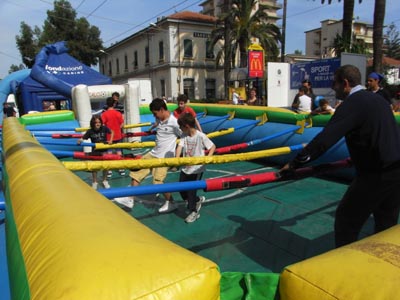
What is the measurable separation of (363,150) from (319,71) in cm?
1315

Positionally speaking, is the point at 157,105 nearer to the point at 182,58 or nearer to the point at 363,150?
the point at 363,150

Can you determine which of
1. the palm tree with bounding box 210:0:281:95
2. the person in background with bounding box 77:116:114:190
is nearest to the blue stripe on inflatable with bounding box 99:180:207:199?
the person in background with bounding box 77:116:114:190

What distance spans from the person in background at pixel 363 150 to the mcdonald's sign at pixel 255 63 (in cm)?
1803

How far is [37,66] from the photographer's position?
15.5 metres

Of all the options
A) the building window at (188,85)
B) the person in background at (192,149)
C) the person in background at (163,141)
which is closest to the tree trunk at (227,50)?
the building window at (188,85)

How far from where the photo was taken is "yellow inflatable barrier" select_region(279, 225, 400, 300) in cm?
93

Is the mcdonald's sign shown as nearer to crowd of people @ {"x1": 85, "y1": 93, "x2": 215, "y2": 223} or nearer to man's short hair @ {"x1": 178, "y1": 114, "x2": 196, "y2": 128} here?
crowd of people @ {"x1": 85, "y1": 93, "x2": 215, "y2": 223}

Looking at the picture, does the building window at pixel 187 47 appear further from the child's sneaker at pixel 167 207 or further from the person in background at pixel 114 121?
the child's sneaker at pixel 167 207

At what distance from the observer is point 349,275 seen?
3.29ft

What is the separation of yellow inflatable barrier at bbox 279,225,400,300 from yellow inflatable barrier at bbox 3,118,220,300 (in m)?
0.27

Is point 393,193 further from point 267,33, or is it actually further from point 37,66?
point 267,33

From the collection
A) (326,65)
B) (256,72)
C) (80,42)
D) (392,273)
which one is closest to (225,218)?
(392,273)

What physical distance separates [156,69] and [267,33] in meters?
13.1

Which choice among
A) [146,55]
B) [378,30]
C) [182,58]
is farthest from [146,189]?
[146,55]
